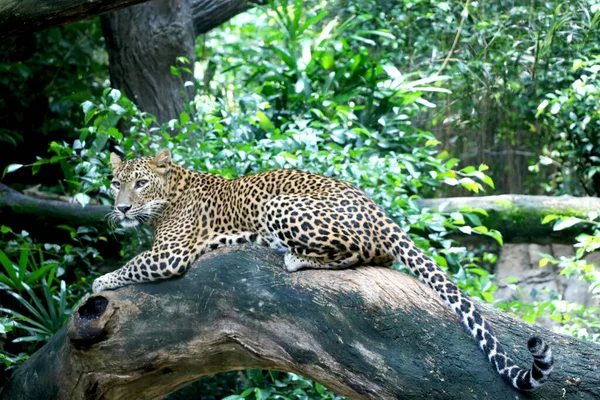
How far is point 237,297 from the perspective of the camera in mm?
5062

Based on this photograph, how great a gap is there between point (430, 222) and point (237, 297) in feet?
10.6

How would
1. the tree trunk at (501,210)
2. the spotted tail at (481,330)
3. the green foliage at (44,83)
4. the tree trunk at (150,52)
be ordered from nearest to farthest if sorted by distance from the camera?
1. the spotted tail at (481,330)
2. the tree trunk at (501,210)
3. the tree trunk at (150,52)
4. the green foliage at (44,83)

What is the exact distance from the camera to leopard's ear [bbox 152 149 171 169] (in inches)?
250

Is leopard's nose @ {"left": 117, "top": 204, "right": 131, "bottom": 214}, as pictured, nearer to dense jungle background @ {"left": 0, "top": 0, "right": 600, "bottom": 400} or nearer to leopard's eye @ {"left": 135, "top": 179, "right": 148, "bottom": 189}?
leopard's eye @ {"left": 135, "top": 179, "right": 148, "bottom": 189}

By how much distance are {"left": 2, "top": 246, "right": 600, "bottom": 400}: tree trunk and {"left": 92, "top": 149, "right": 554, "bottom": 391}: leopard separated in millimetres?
106

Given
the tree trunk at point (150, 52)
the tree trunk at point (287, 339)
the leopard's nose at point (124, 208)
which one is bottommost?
the tree trunk at point (287, 339)

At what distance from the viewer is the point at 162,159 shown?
635cm

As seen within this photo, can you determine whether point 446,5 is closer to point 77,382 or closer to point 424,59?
point 424,59

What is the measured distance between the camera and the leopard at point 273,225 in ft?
15.9

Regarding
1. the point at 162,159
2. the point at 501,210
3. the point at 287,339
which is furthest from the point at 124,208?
the point at 501,210

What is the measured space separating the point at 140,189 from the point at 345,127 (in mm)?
3277

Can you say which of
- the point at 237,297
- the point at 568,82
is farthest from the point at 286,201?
the point at 568,82

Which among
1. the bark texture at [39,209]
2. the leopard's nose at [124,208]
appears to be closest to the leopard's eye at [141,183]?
the leopard's nose at [124,208]

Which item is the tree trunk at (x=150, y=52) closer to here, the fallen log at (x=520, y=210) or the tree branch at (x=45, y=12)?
the fallen log at (x=520, y=210)
